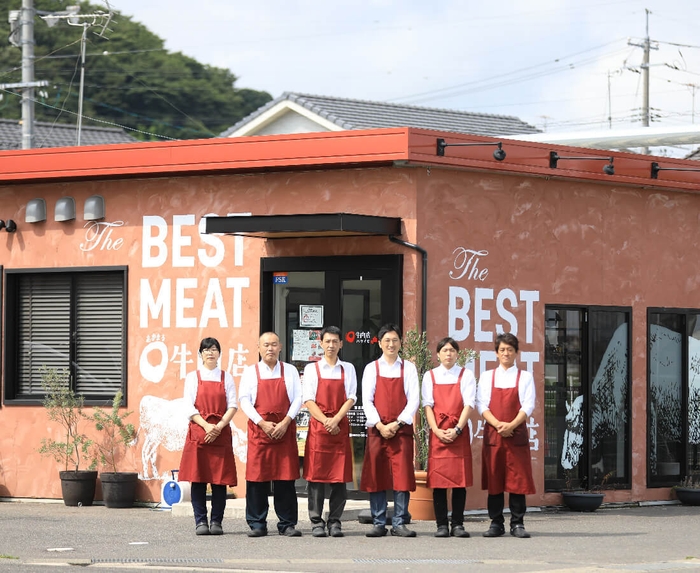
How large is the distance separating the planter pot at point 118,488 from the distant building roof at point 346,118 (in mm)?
22636

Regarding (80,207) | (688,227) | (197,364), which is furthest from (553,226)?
(80,207)

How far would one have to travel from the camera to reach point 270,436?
488 inches

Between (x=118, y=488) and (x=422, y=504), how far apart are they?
146 inches

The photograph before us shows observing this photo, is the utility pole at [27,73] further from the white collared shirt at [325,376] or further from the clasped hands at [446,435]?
the clasped hands at [446,435]

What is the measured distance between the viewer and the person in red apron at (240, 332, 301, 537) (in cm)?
1244

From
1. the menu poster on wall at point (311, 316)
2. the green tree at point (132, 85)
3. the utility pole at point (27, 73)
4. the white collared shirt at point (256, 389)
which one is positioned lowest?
the white collared shirt at point (256, 389)

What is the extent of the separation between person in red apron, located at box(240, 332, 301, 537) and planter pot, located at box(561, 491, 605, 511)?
3928mm

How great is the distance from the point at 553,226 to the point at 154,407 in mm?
4889

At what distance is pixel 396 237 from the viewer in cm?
1446

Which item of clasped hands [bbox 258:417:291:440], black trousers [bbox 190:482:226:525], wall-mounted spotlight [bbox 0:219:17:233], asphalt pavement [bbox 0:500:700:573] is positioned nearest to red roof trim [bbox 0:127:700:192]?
wall-mounted spotlight [bbox 0:219:17:233]

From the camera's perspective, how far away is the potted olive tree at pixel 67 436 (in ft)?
52.1

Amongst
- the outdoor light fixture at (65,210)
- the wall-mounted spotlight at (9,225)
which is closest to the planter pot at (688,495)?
the outdoor light fixture at (65,210)

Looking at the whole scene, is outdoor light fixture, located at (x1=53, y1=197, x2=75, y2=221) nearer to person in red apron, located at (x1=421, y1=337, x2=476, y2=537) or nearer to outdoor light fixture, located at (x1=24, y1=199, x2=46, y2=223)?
outdoor light fixture, located at (x1=24, y1=199, x2=46, y2=223)

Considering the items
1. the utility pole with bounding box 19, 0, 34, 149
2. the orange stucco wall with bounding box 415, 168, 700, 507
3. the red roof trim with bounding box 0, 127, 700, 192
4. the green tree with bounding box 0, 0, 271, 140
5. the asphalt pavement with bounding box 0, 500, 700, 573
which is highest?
the green tree with bounding box 0, 0, 271, 140
